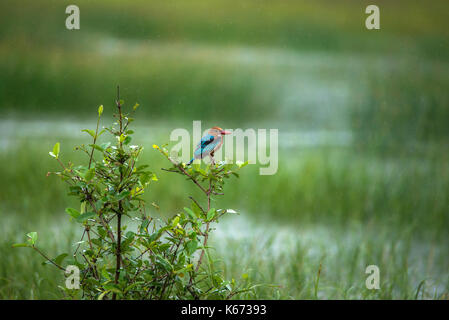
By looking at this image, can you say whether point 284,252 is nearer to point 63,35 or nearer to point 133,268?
point 133,268

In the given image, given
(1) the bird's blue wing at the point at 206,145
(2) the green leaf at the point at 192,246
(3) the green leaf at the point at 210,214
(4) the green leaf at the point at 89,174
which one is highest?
(1) the bird's blue wing at the point at 206,145

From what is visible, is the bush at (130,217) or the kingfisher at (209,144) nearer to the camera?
the bush at (130,217)

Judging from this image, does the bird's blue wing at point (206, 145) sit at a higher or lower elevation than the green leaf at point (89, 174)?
higher

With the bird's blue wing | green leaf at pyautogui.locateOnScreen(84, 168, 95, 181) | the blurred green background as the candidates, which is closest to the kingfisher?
the bird's blue wing

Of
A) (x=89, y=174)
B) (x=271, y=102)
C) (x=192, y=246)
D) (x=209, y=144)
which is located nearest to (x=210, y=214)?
(x=192, y=246)

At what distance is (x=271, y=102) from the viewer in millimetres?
2461

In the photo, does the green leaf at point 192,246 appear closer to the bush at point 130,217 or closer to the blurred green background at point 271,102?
the bush at point 130,217

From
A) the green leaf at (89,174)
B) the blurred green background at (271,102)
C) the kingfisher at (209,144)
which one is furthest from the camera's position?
the blurred green background at (271,102)

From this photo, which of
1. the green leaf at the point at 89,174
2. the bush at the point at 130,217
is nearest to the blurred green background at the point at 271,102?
the bush at the point at 130,217

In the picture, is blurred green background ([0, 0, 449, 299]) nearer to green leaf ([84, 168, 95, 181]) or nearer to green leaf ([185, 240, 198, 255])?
green leaf ([185, 240, 198, 255])

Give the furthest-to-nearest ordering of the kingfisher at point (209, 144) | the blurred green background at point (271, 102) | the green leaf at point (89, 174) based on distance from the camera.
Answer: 1. the blurred green background at point (271, 102)
2. the kingfisher at point (209, 144)
3. the green leaf at point (89, 174)

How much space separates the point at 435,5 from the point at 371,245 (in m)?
1.57

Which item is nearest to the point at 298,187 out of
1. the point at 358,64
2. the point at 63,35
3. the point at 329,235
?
the point at 329,235

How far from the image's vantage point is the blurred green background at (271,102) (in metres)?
2.19
